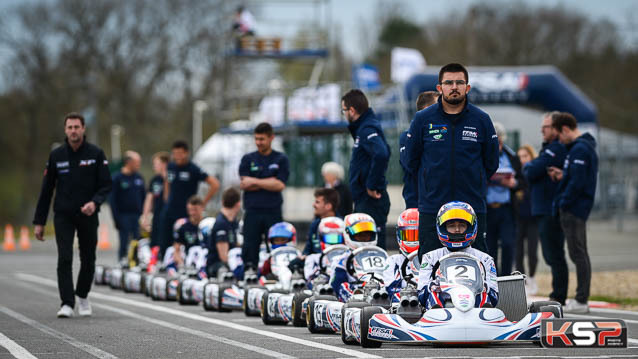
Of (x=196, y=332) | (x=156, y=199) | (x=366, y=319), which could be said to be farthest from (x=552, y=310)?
(x=156, y=199)

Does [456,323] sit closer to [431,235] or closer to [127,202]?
[431,235]

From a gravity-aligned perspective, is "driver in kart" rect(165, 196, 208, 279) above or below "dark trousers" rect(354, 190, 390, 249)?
below

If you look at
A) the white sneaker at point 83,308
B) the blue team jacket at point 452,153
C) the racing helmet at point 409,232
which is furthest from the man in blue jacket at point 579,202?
the white sneaker at point 83,308

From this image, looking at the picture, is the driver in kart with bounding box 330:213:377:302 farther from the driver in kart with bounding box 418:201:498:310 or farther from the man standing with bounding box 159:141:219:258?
the man standing with bounding box 159:141:219:258

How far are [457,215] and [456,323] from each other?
33.4 inches

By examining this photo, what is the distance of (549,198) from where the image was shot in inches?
523

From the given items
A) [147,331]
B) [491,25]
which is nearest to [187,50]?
[491,25]

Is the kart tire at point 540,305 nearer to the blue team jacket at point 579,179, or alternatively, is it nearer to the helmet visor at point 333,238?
the helmet visor at point 333,238

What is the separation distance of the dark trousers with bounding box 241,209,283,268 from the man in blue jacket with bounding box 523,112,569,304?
9.78 feet

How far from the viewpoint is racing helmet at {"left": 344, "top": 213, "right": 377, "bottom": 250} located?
10.8 metres

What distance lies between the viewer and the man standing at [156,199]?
18.1 m

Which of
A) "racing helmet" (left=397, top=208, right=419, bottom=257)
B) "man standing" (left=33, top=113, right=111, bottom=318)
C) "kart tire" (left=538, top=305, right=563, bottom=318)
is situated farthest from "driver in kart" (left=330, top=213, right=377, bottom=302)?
"man standing" (left=33, top=113, right=111, bottom=318)

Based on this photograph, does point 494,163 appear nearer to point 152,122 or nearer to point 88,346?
point 88,346

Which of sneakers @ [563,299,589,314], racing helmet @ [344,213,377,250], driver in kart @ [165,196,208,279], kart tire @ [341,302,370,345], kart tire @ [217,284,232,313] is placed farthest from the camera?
driver in kart @ [165,196,208,279]
